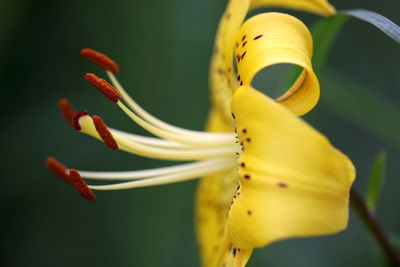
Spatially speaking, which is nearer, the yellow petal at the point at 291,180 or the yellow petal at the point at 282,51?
the yellow petal at the point at 291,180

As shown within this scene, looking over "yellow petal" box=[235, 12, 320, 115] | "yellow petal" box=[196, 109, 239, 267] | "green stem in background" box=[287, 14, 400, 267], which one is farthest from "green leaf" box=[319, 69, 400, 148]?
"yellow petal" box=[235, 12, 320, 115]

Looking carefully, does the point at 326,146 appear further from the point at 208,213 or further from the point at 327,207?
the point at 208,213

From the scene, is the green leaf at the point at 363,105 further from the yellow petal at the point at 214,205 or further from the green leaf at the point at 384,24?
the green leaf at the point at 384,24

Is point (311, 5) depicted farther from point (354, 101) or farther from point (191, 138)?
point (354, 101)

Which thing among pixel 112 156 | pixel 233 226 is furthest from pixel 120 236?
pixel 233 226

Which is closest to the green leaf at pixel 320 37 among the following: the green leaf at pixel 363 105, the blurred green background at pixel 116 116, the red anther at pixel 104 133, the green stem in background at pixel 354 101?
the green stem in background at pixel 354 101

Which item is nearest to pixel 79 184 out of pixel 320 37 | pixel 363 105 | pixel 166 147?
pixel 166 147

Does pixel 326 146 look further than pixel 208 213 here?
No
